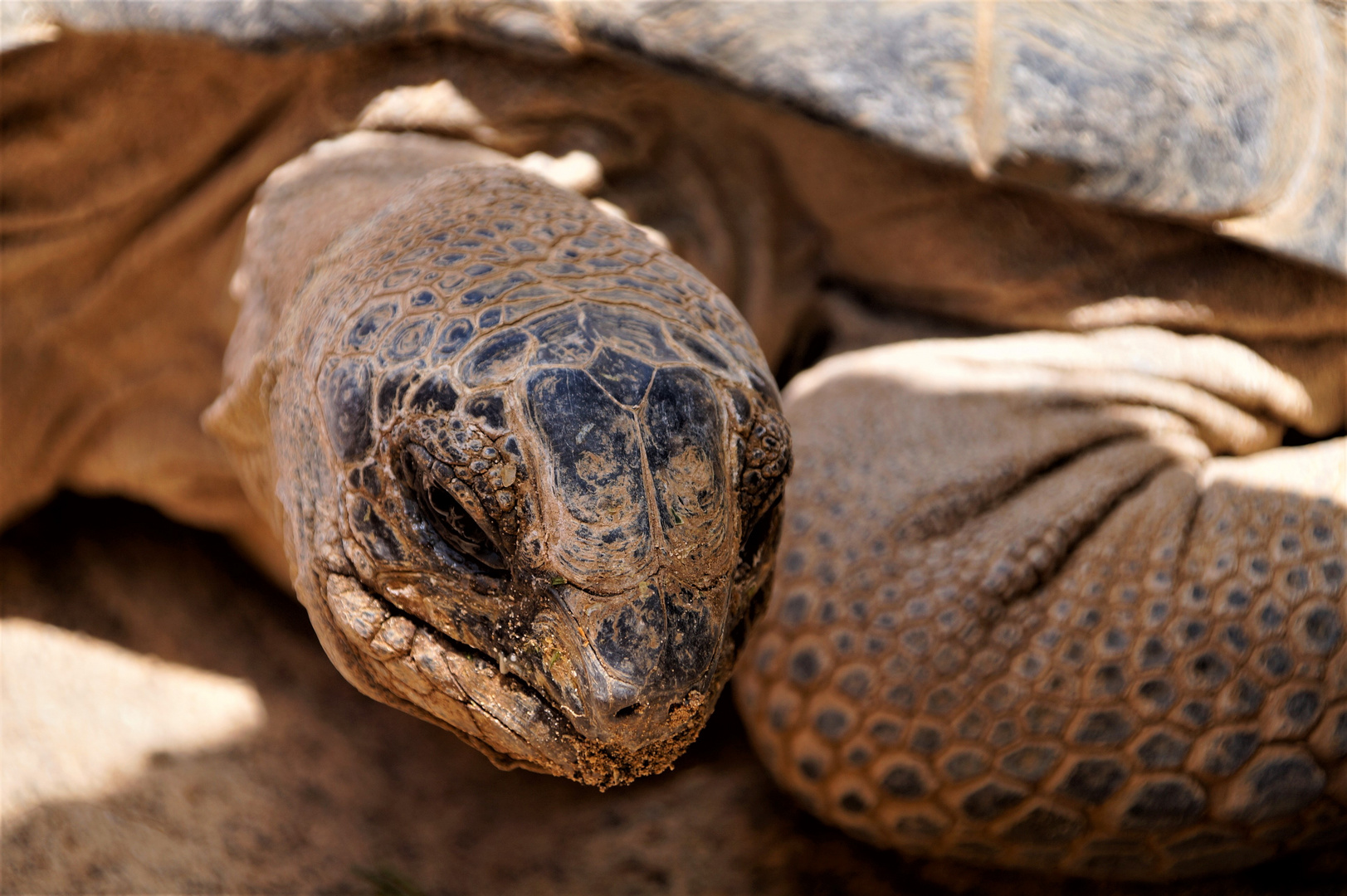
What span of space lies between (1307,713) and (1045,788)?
39cm

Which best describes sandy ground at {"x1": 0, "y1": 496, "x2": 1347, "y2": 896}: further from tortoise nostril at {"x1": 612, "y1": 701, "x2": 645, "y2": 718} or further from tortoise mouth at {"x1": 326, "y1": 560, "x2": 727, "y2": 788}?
tortoise nostril at {"x1": 612, "y1": 701, "x2": 645, "y2": 718}

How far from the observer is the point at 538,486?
100cm

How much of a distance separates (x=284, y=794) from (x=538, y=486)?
1.36 metres

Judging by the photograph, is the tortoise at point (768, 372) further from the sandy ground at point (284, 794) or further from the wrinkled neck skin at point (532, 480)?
the sandy ground at point (284, 794)

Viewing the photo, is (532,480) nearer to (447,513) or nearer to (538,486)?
(538,486)

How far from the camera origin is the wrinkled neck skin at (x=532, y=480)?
3.28 ft

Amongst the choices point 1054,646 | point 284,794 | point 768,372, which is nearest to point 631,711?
point 768,372

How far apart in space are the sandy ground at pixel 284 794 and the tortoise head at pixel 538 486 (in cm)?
82

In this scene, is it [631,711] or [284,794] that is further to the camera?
[284,794]

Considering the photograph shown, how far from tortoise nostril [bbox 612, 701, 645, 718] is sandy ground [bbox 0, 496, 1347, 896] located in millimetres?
956

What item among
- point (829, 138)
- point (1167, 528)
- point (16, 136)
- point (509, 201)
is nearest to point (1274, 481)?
point (1167, 528)

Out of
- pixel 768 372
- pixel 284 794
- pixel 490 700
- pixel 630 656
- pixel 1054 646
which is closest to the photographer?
pixel 630 656

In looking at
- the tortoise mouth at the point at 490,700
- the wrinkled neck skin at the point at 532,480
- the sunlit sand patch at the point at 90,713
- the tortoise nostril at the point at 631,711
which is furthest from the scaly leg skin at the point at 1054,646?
the sunlit sand patch at the point at 90,713

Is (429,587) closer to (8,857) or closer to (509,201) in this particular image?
(509,201)
